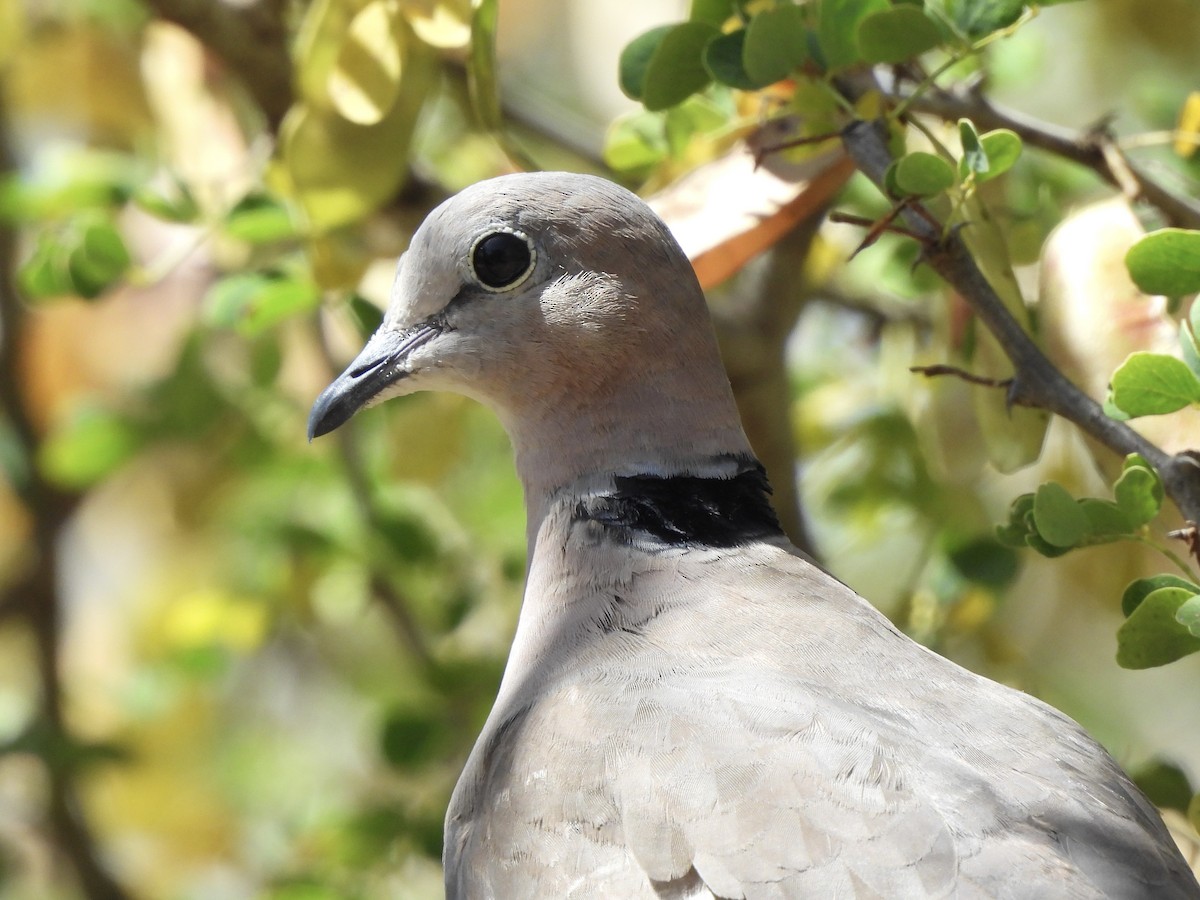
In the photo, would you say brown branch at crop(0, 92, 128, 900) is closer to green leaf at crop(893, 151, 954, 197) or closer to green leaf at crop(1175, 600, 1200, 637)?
green leaf at crop(893, 151, 954, 197)

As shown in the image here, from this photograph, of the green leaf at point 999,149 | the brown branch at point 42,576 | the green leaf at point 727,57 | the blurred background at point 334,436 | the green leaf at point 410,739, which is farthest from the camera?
the brown branch at point 42,576

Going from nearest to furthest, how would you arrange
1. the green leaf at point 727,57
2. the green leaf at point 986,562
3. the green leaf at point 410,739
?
the green leaf at point 727,57 < the green leaf at point 986,562 < the green leaf at point 410,739

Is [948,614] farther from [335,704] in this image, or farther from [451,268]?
[335,704]

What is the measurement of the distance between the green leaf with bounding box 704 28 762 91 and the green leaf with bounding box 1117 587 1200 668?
67 cm

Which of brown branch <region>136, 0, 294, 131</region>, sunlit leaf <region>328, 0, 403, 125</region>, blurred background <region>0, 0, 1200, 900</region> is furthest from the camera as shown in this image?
brown branch <region>136, 0, 294, 131</region>

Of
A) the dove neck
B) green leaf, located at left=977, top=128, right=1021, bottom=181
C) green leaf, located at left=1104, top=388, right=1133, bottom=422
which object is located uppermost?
green leaf, located at left=977, top=128, right=1021, bottom=181

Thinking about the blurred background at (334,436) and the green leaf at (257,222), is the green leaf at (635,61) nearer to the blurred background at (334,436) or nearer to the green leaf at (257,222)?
the blurred background at (334,436)

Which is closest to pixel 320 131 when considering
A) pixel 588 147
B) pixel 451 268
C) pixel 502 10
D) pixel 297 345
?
pixel 451 268

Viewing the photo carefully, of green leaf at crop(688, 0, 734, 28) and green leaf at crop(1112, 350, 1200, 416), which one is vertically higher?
green leaf at crop(688, 0, 734, 28)

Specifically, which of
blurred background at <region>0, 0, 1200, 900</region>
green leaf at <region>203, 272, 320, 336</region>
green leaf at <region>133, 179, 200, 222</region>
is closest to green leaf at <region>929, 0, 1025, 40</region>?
blurred background at <region>0, 0, 1200, 900</region>

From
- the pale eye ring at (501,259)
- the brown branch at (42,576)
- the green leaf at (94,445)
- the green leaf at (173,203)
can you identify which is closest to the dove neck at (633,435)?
the pale eye ring at (501,259)

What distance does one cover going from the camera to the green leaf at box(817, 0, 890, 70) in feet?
4.84

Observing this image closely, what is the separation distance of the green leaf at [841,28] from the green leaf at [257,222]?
807mm

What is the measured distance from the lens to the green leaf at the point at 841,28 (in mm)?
1477
